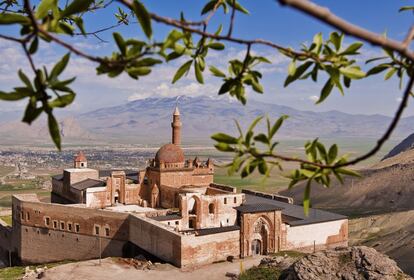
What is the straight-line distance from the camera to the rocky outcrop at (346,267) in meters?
18.6

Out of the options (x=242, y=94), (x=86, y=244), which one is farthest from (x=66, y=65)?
(x=86, y=244)

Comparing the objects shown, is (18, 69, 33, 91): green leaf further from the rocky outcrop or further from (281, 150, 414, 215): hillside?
(281, 150, 414, 215): hillside

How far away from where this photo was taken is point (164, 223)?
29.4 m

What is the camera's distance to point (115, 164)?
642 ft

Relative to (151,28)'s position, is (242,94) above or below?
below

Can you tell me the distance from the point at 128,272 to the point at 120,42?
23.4m


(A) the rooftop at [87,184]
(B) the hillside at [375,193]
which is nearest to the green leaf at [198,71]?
(A) the rooftop at [87,184]

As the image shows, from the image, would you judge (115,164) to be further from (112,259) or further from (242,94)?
(242,94)

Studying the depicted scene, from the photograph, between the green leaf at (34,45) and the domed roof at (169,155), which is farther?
the domed roof at (169,155)

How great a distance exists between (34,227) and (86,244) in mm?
4890

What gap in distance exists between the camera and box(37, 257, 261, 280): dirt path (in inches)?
927

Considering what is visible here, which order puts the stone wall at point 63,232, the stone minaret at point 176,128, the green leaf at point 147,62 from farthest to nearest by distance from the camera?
1. the stone minaret at point 176,128
2. the stone wall at point 63,232
3. the green leaf at point 147,62

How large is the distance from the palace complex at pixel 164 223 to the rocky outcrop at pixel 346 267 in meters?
7.46

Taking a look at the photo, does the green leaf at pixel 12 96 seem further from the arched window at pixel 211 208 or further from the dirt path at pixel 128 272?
the arched window at pixel 211 208
